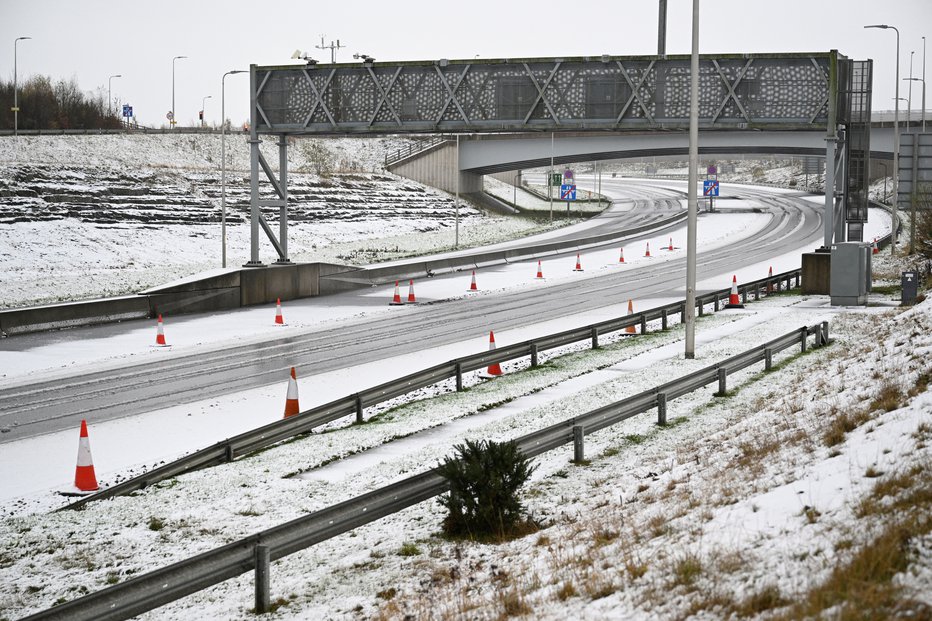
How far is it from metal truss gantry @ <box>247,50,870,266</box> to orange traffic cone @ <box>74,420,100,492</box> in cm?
2135

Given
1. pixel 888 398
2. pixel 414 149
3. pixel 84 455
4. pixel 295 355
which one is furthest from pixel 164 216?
pixel 888 398

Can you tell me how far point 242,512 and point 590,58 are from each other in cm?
2520

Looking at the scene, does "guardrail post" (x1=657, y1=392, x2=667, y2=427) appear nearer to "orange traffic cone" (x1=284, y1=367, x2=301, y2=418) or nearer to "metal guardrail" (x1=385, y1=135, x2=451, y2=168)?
"orange traffic cone" (x1=284, y1=367, x2=301, y2=418)

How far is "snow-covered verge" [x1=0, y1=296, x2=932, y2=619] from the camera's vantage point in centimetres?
717

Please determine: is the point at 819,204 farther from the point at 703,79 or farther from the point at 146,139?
the point at 703,79

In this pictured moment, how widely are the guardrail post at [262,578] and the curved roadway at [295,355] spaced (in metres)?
8.64

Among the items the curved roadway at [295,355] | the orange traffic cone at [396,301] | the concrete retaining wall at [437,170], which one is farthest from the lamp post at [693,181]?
the concrete retaining wall at [437,170]

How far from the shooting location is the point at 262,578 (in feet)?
27.8

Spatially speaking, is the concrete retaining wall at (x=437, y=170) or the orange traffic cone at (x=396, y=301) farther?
the concrete retaining wall at (x=437, y=170)

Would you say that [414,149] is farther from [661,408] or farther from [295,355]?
[661,408]

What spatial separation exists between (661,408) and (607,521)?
5.82 metres

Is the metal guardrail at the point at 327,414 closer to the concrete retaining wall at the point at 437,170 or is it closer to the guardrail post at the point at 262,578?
the guardrail post at the point at 262,578

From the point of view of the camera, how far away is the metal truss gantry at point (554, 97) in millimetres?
32375

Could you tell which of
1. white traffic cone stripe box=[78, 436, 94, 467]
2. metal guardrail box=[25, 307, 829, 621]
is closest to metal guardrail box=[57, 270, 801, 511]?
white traffic cone stripe box=[78, 436, 94, 467]
